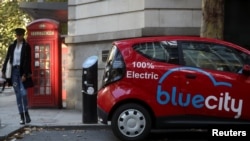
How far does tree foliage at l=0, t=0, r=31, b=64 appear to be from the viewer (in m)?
29.4

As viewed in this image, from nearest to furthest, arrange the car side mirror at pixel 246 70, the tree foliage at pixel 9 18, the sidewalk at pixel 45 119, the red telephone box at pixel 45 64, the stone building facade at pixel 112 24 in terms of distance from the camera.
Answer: the car side mirror at pixel 246 70, the sidewalk at pixel 45 119, the stone building facade at pixel 112 24, the red telephone box at pixel 45 64, the tree foliage at pixel 9 18

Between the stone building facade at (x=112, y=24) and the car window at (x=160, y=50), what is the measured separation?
389cm

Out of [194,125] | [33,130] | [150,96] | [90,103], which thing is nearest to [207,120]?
[194,125]

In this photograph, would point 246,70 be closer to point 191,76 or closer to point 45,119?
point 191,76

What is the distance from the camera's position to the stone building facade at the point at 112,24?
474 inches

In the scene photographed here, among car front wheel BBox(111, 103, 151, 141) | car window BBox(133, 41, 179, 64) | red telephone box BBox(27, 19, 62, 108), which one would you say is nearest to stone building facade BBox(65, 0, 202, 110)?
red telephone box BBox(27, 19, 62, 108)

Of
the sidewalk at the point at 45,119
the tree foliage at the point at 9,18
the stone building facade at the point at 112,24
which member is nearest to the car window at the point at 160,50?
the sidewalk at the point at 45,119

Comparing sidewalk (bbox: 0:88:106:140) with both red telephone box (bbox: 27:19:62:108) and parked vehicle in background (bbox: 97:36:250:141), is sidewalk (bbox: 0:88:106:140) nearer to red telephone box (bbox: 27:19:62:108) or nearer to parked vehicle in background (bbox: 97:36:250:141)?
red telephone box (bbox: 27:19:62:108)

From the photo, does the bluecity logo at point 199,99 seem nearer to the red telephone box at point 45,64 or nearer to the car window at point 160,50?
the car window at point 160,50

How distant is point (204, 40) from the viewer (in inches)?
319

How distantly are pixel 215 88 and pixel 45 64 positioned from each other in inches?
274

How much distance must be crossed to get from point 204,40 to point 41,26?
6.52 m

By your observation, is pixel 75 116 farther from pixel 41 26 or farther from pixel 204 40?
pixel 204 40

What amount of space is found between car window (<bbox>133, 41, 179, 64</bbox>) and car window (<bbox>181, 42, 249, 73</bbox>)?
0.16m
